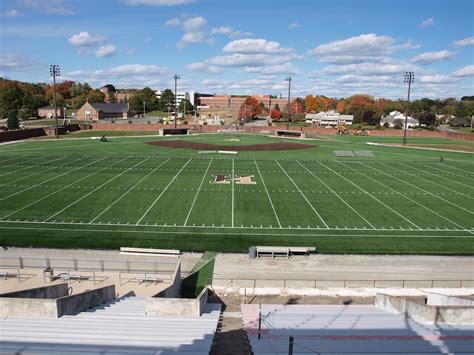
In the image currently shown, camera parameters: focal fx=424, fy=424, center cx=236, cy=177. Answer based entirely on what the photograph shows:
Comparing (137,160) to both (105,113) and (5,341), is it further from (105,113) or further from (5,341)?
(105,113)

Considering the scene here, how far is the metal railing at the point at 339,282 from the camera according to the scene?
1795 centimetres

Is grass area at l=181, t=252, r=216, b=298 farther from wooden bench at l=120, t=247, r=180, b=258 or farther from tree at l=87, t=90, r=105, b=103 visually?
tree at l=87, t=90, r=105, b=103

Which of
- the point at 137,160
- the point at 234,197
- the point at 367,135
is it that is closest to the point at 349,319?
the point at 234,197

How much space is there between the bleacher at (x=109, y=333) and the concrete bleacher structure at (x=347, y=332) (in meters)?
1.47

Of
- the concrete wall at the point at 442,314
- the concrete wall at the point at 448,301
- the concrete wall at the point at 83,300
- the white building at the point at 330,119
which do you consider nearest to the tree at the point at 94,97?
the white building at the point at 330,119

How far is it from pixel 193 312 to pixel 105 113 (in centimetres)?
12952

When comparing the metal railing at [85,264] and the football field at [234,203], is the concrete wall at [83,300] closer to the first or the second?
the metal railing at [85,264]

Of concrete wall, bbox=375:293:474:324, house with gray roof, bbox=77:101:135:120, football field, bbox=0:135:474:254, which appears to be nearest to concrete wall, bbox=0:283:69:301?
football field, bbox=0:135:474:254

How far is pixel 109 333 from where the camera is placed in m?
9.67

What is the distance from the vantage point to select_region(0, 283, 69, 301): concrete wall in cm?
1276

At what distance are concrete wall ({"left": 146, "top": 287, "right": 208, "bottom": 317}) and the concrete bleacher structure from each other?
150cm

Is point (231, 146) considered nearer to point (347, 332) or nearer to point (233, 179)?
point (233, 179)

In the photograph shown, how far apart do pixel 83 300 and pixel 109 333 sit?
3135 mm

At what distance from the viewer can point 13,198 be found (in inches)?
1160
